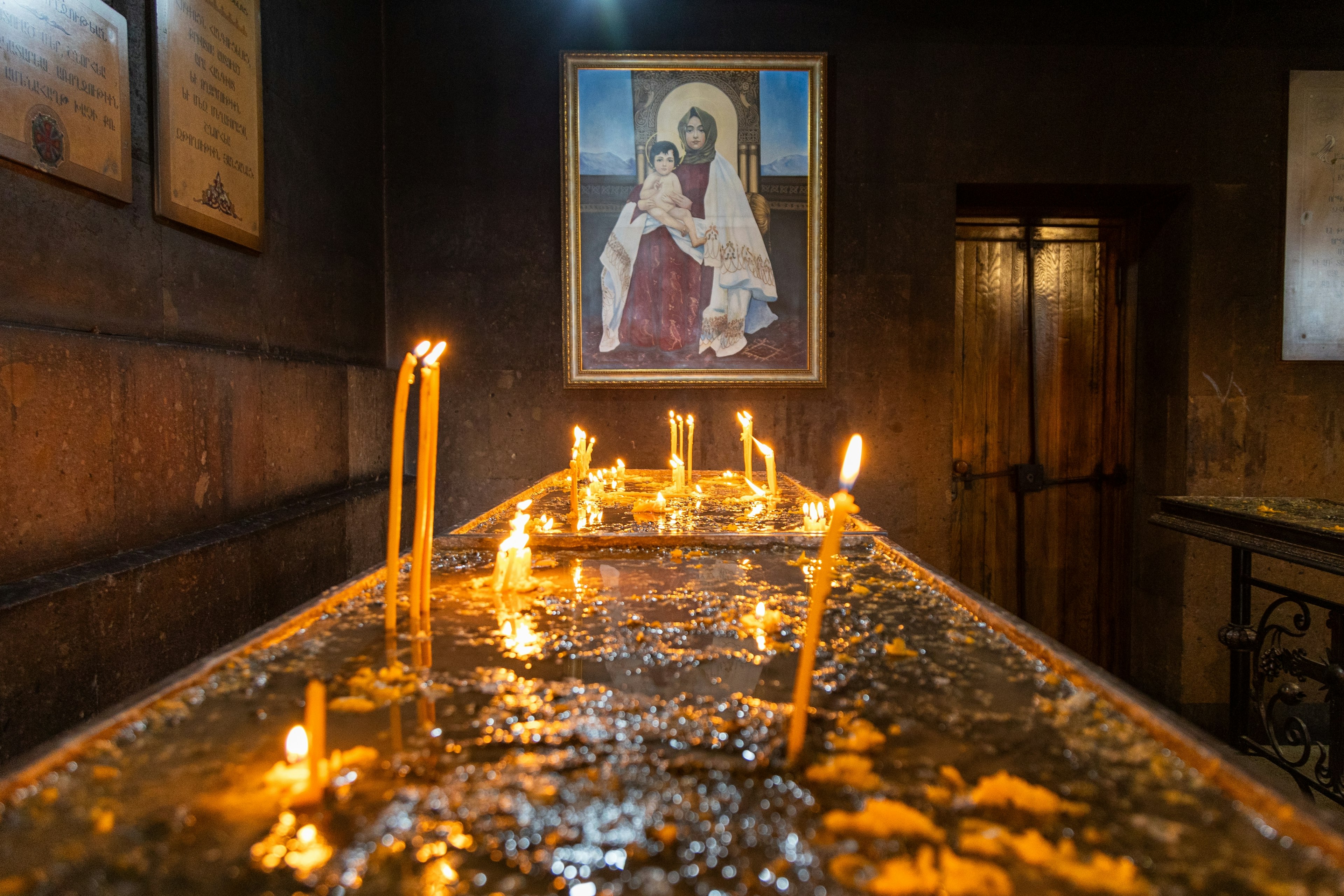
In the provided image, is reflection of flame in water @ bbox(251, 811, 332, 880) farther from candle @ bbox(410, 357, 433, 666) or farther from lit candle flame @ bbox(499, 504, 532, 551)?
lit candle flame @ bbox(499, 504, 532, 551)

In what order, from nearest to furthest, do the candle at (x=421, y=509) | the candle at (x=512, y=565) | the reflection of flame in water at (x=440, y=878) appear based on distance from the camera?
the reflection of flame in water at (x=440, y=878) < the candle at (x=421, y=509) < the candle at (x=512, y=565)

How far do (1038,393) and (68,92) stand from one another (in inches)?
207

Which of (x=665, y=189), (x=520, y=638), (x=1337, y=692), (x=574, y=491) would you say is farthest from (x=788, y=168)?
(x=520, y=638)

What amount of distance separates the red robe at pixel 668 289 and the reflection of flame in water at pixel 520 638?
3.51m

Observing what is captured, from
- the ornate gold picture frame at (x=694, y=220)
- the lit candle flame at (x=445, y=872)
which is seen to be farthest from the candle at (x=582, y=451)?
the lit candle flame at (x=445, y=872)

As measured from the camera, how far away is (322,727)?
32.4 inches

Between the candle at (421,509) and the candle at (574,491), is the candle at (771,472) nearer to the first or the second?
the candle at (574,491)

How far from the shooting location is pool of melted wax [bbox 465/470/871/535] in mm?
2066

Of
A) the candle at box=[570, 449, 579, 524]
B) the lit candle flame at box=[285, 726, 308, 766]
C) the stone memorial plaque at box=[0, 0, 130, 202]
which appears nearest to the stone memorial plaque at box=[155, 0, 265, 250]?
the stone memorial plaque at box=[0, 0, 130, 202]

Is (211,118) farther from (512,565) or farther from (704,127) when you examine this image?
(704,127)

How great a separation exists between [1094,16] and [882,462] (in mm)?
3056

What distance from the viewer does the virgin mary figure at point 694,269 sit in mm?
4613

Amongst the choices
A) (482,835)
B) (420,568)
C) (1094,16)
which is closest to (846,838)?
(482,835)

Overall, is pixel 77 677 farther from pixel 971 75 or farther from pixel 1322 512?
pixel 971 75
